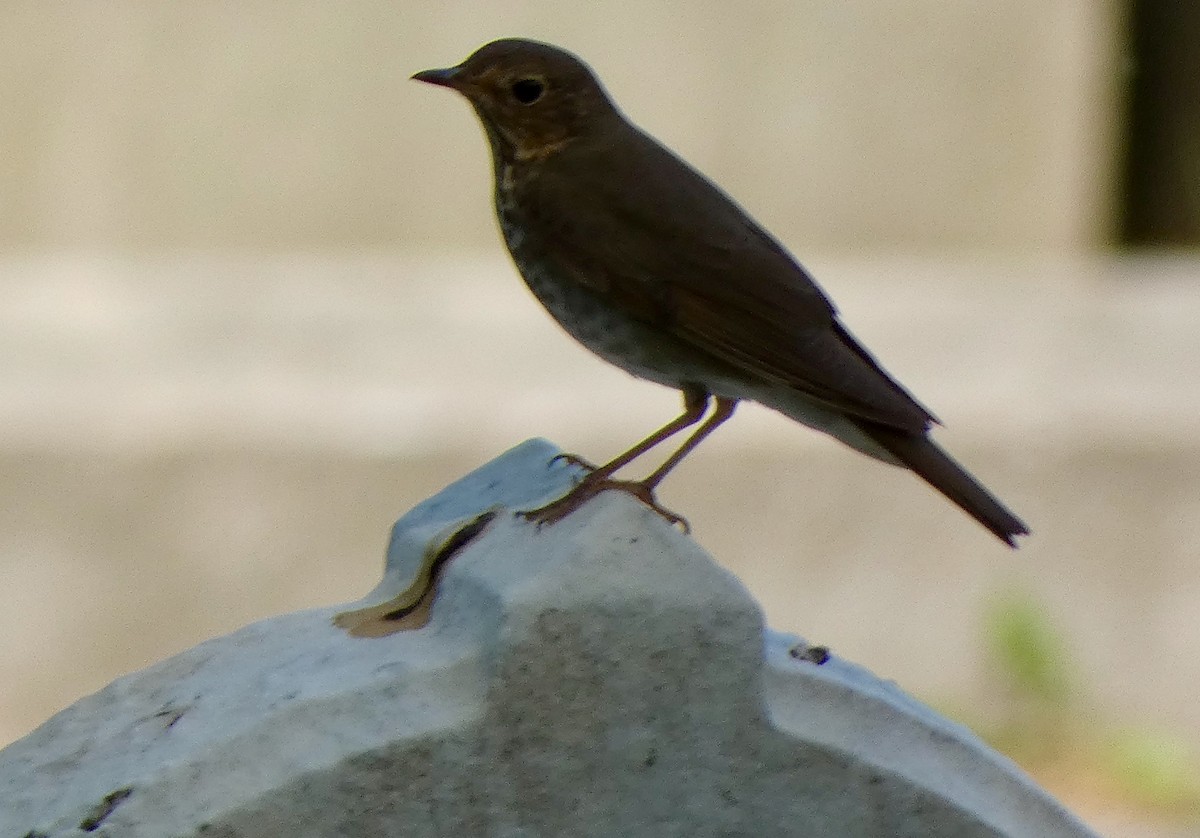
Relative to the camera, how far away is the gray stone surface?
1.69 m

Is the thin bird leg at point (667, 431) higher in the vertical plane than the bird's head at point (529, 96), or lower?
lower

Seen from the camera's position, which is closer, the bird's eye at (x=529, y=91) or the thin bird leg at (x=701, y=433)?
the thin bird leg at (x=701, y=433)

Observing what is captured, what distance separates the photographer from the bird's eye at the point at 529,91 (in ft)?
10.3

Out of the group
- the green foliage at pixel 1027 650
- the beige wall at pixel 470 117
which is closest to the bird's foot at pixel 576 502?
the beige wall at pixel 470 117

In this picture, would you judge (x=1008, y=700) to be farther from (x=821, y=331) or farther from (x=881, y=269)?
(x=821, y=331)

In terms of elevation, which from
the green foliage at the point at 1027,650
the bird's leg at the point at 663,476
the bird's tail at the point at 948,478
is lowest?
the green foliage at the point at 1027,650

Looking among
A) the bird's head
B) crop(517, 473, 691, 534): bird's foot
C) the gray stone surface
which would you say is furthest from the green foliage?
the gray stone surface

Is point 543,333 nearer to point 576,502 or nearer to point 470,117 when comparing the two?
point 470,117

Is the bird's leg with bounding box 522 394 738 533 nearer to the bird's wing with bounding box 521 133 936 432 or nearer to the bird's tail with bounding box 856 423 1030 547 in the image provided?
the bird's wing with bounding box 521 133 936 432

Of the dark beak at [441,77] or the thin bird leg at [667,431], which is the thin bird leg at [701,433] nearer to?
the thin bird leg at [667,431]

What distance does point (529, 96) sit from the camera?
3.14 meters

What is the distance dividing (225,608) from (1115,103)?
3243mm

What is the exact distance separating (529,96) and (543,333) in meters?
2.73

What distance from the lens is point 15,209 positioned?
586cm
